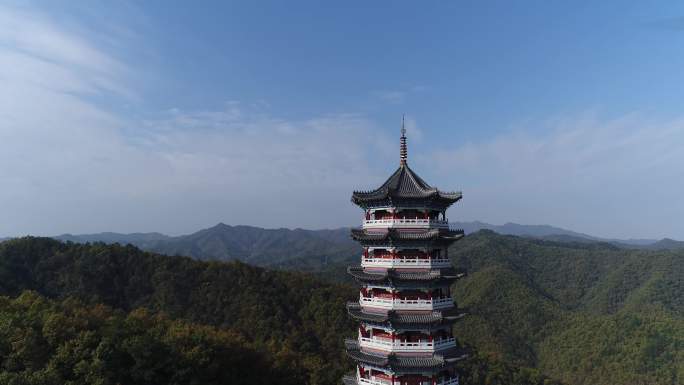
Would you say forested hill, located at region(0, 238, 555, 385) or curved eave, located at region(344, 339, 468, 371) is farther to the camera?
forested hill, located at region(0, 238, 555, 385)

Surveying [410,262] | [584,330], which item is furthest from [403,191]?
[584,330]

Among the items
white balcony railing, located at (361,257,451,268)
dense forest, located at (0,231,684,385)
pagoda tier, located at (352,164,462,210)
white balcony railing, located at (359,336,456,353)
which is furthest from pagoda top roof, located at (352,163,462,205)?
dense forest, located at (0,231,684,385)

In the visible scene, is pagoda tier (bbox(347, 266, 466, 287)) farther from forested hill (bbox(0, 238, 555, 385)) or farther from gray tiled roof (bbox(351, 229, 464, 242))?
forested hill (bbox(0, 238, 555, 385))

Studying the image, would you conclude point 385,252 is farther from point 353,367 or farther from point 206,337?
point 353,367

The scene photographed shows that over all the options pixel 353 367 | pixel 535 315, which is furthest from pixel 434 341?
pixel 535 315

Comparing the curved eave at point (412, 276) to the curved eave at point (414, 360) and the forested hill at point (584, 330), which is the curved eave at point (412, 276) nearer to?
the curved eave at point (414, 360)

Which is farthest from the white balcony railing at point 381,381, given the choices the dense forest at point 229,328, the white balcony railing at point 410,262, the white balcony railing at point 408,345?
the dense forest at point 229,328
